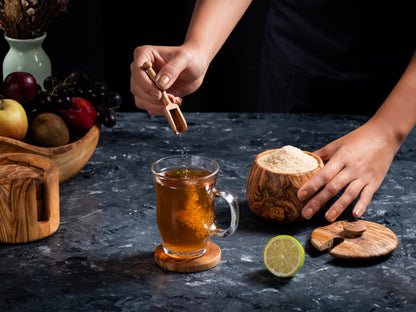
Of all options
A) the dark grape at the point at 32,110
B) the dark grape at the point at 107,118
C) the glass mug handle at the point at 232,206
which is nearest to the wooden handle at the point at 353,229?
the glass mug handle at the point at 232,206

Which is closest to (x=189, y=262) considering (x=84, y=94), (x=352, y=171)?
(x=352, y=171)

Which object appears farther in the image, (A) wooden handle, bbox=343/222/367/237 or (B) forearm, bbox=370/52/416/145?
(B) forearm, bbox=370/52/416/145

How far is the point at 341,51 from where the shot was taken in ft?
6.85

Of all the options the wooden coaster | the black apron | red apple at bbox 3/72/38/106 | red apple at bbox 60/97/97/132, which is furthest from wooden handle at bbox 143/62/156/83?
the black apron

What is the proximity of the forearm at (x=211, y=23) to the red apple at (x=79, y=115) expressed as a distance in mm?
374

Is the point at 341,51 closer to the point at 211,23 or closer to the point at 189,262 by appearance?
the point at 211,23

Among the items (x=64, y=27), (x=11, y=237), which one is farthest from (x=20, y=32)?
(x=64, y=27)

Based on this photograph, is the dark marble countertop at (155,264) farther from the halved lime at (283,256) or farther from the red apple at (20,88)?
the red apple at (20,88)

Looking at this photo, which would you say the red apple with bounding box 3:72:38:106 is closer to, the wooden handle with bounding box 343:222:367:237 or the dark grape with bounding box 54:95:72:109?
the dark grape with bounding box 54:95:72:109

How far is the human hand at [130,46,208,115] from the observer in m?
1.47

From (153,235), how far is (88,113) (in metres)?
0.46

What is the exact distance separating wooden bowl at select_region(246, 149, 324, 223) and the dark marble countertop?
4 centimetres

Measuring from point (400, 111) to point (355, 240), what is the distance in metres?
0.50

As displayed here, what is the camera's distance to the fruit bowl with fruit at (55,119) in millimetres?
1465
